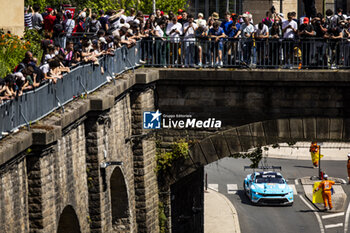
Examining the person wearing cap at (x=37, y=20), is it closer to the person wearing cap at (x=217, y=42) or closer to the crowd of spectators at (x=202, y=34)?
the crowd of spectators at (x=202, y=34)

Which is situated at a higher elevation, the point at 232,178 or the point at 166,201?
the point at 166,201

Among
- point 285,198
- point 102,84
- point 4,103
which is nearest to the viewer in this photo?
point 4,103

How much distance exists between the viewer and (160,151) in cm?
2714

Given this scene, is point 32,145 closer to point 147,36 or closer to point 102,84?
point 102,84

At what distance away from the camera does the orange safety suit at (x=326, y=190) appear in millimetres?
39219

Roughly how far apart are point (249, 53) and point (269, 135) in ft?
7.98

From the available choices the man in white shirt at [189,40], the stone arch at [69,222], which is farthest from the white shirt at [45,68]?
the man in white shirt at [189,40]

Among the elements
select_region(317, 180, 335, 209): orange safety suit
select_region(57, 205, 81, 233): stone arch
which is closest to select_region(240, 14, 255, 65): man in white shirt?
select_region(57, 205, 81, 233): stone arch

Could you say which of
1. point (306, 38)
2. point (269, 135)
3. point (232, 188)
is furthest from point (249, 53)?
point (232, 188)

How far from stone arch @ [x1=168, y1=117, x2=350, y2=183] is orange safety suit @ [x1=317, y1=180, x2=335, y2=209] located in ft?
44.2

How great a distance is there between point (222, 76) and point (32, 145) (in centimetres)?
1022

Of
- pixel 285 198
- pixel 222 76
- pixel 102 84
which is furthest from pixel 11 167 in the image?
pixel 285 198

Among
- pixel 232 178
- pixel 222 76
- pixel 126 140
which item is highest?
pixel 222 76

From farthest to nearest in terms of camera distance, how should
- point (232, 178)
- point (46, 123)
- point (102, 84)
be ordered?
point (232, 178), point (102, 84), point (46, 123)
